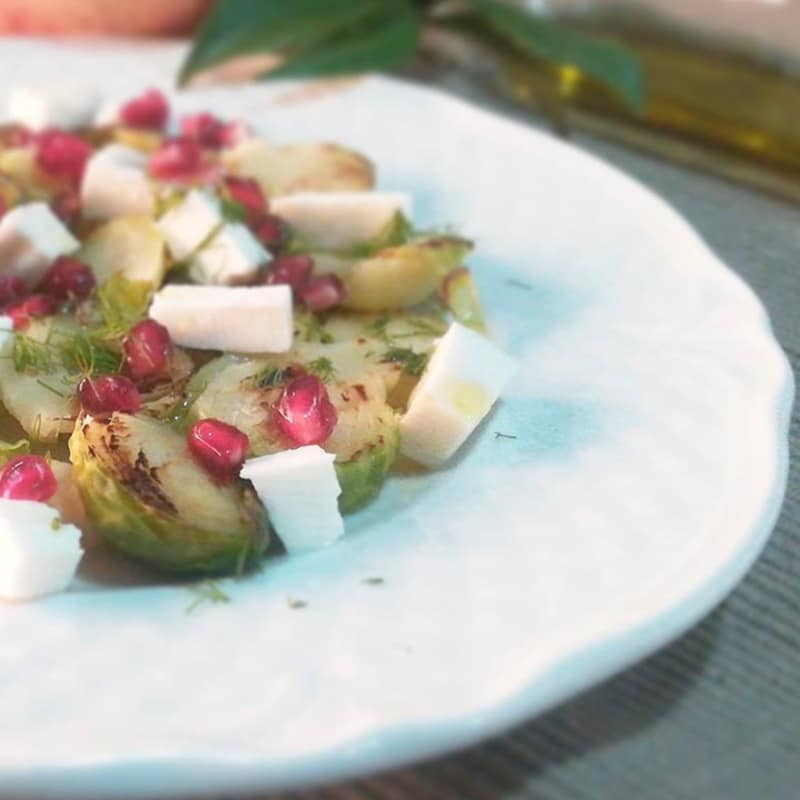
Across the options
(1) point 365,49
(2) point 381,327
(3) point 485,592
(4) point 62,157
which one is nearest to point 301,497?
(3) point 485,592

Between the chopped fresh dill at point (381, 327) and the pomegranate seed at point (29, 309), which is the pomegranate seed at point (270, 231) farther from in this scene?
the pomegranate seed at point (29, 309)

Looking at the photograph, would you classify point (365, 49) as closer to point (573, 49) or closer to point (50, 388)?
point (573, 49)

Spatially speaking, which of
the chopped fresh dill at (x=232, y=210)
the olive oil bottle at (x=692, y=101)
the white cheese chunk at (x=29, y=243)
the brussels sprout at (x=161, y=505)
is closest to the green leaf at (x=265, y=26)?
the olive oil bottle at (x=692, y=101)

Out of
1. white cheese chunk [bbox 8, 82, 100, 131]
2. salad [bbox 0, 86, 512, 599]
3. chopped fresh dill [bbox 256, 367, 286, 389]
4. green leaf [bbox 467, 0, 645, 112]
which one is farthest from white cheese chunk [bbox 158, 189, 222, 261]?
green leaf [bbox 467, 0, 645, 112]

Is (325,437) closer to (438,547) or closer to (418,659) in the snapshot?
(438,547)

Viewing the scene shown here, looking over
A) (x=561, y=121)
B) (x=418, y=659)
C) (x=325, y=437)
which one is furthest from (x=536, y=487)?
(x=561, y=121)

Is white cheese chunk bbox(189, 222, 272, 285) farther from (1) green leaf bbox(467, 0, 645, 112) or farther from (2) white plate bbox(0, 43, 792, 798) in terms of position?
(1) green leaf bbox(467, 0, 645, 112)
